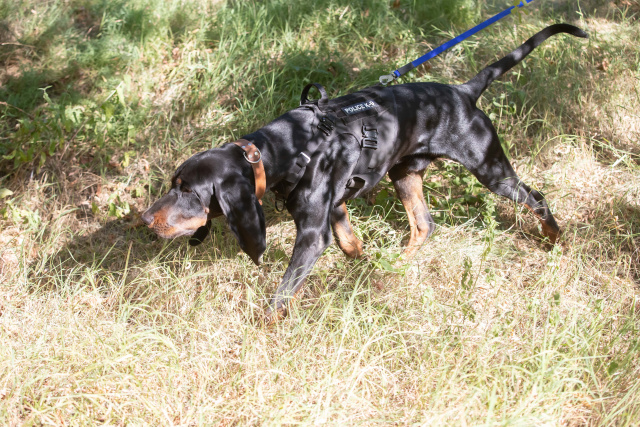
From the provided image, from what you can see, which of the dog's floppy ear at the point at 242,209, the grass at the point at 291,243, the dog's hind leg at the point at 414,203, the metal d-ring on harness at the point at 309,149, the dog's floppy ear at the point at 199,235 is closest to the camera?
the grass at the point at 291,243

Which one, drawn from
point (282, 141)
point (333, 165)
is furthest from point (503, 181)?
point (282, 141)

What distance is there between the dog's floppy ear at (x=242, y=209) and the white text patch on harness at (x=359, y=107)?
0.75 metres

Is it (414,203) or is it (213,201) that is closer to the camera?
(213,201)

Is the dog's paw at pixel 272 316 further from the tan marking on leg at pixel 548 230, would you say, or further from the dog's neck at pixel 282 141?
the tan marking on leg at pixel 548 230

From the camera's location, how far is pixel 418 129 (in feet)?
11.2

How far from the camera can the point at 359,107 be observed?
10.7 feet

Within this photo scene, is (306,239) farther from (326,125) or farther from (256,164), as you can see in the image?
(326,125)

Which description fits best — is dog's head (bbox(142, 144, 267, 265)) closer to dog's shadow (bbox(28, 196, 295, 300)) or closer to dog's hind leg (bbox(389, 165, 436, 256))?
dog's shadow (bbox(28, 196, 295, 300))

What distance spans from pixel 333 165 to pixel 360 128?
0.91 feet

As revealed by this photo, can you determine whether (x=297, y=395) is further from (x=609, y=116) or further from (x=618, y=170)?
(x=609, y=116)

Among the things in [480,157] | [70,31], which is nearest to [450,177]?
[480,157]

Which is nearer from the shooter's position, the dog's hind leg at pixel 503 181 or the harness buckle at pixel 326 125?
the harness buckle at pixel 326 125

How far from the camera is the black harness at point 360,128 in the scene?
317 centimetres

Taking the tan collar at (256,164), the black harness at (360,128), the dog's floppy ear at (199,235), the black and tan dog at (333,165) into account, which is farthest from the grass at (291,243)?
the tan collar at (256,164)
